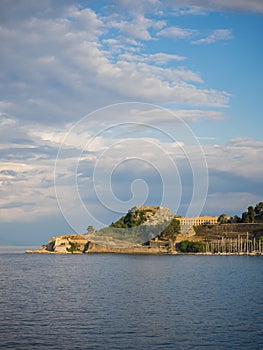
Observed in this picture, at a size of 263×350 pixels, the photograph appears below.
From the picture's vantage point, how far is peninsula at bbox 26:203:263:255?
133 m

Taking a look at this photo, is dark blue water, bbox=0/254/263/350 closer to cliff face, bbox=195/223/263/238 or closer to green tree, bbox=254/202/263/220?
cliff face, bbox=195/223/263/238

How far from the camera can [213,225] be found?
14550 centimetres

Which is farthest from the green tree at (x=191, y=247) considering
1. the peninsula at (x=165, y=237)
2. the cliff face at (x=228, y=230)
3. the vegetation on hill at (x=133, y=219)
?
the vegetation on hill at (x=133, y=219)

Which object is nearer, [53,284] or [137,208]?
[53,284]

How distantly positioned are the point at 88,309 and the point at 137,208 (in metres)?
131

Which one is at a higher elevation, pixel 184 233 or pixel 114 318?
pixel 184 233

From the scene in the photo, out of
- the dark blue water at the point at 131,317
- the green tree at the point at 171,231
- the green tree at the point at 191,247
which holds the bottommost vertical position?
the dark blue water at the point at 131,317

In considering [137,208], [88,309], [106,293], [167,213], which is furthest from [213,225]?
[88,309]

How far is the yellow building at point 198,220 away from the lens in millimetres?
159500

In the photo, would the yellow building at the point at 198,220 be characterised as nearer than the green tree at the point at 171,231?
No

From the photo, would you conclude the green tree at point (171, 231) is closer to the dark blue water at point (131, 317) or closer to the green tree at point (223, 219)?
the green tree at point (223, 219)

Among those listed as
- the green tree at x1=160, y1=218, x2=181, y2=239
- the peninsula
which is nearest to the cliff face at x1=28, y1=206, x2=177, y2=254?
the peninsula

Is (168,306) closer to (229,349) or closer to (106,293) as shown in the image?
(106,293)

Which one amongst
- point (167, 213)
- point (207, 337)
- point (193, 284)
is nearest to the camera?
point (207, 337)
